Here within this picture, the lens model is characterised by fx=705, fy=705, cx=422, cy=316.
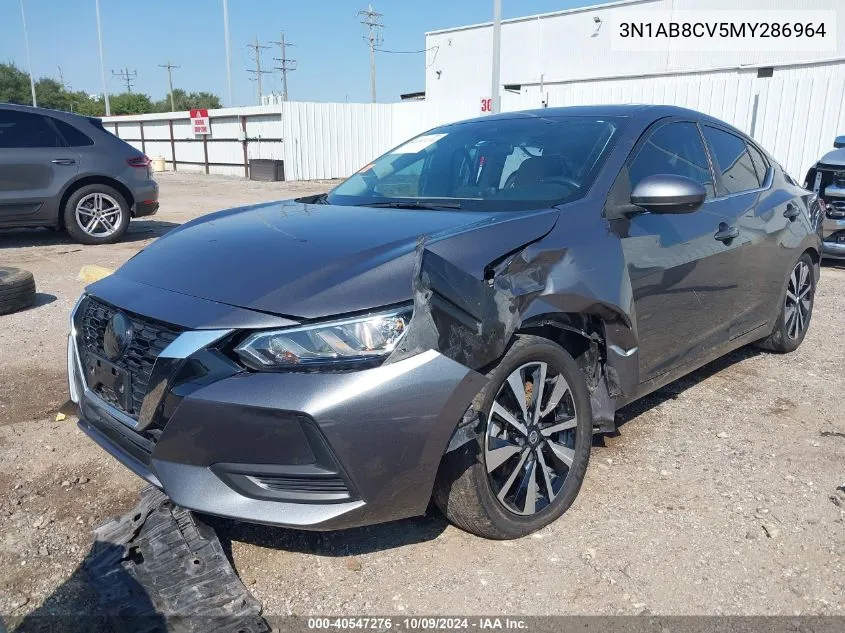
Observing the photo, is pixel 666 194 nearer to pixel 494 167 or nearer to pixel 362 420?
pixel 494 167

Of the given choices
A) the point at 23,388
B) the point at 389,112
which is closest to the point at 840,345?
the point at 23,388

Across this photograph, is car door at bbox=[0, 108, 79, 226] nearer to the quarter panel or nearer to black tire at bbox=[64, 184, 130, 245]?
black tire at bbox=[64, 184, 130, 245]

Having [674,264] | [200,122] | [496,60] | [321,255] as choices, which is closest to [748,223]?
[674,264]

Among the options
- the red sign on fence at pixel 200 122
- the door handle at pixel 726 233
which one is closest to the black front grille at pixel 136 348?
the door handle at pixel 726 233

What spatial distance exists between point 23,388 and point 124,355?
7.49 ft

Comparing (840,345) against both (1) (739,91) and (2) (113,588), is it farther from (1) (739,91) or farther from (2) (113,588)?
(1) (739,91)

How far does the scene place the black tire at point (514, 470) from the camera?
97.4 inches

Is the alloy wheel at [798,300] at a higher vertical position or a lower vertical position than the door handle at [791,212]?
lower

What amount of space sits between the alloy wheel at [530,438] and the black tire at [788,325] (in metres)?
2.59

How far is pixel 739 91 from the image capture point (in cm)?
1405

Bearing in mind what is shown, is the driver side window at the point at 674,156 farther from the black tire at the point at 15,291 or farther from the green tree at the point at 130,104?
the green tree at the point at 130,104

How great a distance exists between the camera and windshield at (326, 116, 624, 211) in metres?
3.19

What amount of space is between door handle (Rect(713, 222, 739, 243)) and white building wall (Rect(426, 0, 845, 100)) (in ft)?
63.1

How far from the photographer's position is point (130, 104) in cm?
7750
